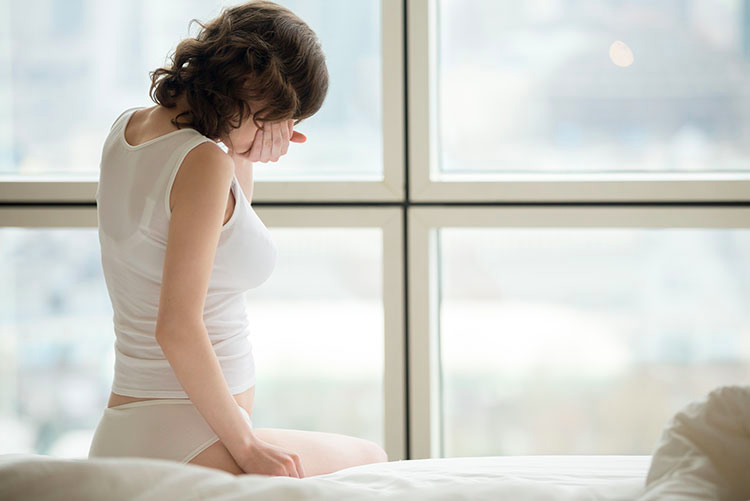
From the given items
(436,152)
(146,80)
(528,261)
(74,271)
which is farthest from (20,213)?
(528,261)

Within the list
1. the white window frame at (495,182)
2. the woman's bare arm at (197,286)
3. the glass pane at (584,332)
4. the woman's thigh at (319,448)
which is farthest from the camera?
the glass pane at (584,332)

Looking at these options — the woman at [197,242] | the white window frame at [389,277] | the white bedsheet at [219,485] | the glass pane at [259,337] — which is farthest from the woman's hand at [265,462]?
the glass pane at [259,337]

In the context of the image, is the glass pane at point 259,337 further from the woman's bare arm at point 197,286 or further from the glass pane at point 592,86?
the woman's bare arm at point 197,286

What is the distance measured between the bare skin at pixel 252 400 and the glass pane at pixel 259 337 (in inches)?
22.5

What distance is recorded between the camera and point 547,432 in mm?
1906

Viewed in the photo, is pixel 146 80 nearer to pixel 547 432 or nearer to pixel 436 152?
pixel 436 152

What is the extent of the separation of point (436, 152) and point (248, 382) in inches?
33.0

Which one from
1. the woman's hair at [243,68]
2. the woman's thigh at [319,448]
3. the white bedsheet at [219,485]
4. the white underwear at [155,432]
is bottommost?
the woman's thigh at [319,448]

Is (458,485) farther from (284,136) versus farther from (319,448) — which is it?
(284,136)

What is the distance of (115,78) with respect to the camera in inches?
75.1

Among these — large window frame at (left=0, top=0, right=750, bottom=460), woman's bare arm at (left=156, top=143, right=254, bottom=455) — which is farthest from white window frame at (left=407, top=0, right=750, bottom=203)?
woman's bare arm at (left=156, top=143, right=254, bottom=455)

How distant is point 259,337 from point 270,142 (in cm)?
80

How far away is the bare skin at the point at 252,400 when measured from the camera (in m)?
1.09

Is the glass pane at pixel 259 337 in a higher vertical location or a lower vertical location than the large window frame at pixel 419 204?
lower
